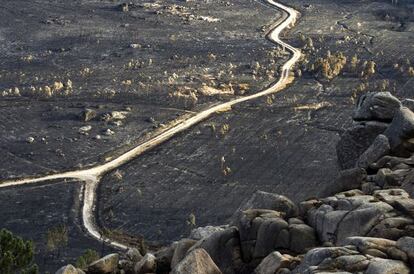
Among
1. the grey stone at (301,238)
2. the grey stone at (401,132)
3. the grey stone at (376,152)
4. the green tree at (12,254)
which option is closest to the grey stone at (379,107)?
the grey stone at (401,132)

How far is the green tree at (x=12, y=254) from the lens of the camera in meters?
36.7

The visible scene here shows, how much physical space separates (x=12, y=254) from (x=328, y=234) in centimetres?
1964

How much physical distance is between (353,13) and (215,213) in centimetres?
10365

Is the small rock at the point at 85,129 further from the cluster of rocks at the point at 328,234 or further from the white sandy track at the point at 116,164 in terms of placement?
the cluster of rocks at the point at 328,234

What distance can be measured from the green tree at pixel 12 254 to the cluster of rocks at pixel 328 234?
759cm

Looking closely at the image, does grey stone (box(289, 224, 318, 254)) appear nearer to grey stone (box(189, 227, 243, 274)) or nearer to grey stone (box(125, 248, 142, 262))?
grey stone (box(189, 227, 243, 274))

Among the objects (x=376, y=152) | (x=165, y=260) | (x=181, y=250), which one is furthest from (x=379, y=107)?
(x=165, y=260)

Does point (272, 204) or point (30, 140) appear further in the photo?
point (30, 140)

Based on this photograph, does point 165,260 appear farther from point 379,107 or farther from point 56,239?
point 56,239

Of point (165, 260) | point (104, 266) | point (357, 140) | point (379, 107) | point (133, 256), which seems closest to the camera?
point (104, 266)

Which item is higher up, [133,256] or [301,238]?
[301,238]

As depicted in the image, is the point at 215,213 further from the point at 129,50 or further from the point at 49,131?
the point at 129,50

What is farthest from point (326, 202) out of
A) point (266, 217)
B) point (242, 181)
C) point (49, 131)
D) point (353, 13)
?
point (353, 13)

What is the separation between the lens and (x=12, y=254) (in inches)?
1460
